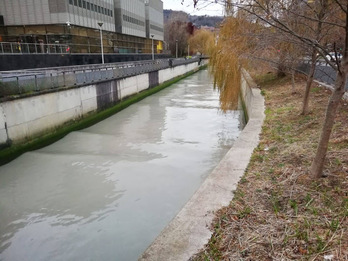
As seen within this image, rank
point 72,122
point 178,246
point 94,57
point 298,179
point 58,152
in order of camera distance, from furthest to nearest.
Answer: point 94,57
point 72,122
point 58,152
point 298,179
point 178,246

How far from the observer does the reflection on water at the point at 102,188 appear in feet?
19.6

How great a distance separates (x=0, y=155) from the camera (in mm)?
10508

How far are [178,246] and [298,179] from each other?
8.65ft

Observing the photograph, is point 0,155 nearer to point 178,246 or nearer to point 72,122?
point 72,122

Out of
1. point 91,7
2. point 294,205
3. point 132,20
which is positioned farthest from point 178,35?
point 294,205

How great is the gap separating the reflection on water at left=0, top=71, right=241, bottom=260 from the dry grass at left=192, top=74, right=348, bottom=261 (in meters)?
2.49

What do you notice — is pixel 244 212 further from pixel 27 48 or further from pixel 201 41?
pixel 201 41

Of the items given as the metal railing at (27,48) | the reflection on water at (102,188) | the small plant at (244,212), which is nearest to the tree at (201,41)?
the metal railing at (27,48)

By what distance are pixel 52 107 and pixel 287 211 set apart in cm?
1260

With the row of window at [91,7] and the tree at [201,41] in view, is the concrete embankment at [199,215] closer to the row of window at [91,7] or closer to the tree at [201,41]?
the tree at [201,41]

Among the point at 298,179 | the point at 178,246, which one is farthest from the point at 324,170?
the point at 178,246

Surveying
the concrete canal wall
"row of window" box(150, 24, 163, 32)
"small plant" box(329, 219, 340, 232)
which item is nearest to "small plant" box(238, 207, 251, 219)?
"small plant" box(329, 219, 340, 232)

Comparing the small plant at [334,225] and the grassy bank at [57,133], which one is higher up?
the small plant at [334,225]

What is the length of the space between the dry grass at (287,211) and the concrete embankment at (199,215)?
5.5 inches
